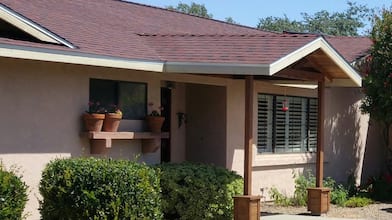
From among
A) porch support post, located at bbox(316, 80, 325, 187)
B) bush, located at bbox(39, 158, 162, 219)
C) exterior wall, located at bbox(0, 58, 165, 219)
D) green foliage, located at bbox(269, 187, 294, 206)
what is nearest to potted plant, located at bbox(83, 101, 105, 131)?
exterior wall, located at bbox(0, 58, 165, 219)

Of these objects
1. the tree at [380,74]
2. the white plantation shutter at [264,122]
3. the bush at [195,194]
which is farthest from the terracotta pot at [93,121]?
the tree at [380,74]

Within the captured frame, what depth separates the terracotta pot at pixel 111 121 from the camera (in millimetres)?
11938

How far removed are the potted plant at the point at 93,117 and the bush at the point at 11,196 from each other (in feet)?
9.55

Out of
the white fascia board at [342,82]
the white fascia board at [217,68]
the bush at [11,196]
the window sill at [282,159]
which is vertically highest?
the white fascia board at [342,82]

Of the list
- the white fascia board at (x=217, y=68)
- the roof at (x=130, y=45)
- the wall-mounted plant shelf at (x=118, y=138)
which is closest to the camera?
the roof at (x=130, y=45)

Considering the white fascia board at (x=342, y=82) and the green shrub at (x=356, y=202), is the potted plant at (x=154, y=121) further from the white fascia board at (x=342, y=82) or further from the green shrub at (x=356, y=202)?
the green shrub at (x=356, y=202)

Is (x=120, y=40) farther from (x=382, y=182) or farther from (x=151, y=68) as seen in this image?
(x=382, y=182)

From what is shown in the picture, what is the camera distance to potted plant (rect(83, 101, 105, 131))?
11.6 m

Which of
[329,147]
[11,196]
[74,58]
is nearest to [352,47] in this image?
[329,147]

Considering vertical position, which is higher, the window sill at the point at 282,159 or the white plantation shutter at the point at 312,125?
the white plantation shutter at the point at 312,125

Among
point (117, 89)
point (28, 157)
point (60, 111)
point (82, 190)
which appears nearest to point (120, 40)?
point (117, 89)

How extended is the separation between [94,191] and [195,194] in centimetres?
295

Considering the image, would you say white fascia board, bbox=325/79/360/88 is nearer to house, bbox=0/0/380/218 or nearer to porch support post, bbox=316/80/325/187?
house, bbox=0/0/380/218

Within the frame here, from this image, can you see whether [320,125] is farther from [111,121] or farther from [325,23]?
[325,23]
